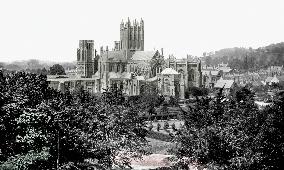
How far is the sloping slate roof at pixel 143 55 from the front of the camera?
348 feet

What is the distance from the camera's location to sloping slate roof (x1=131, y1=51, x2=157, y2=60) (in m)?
106

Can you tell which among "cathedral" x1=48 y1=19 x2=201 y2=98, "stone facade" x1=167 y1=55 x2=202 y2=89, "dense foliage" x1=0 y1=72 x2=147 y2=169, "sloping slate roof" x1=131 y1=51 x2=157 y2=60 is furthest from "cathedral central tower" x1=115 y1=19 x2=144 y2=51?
"dense foliage" x1=0 y1=72 x2=147 y2=169

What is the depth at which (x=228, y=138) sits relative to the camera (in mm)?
18188

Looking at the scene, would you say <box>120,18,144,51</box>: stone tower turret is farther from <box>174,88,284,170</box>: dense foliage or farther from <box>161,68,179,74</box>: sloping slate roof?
<box>174,88,284,170</box>: dense foliage

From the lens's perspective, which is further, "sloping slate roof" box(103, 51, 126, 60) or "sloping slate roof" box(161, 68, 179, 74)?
"sloping slate roof" box(103, 51, 126, 60)

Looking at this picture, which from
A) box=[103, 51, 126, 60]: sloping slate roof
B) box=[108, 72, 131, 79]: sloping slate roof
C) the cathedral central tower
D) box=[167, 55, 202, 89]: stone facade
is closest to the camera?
box=[108, 72, 131, 79]: sloping slate roof

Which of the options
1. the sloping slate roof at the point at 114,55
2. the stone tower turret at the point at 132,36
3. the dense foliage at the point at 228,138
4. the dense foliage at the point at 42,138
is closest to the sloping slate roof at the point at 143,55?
the sloping slate roof at the point at 114,55

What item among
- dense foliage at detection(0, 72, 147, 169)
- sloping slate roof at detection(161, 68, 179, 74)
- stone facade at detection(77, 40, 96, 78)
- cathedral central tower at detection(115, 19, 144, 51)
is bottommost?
dense foliage at detection(0, 72, 147, 169)

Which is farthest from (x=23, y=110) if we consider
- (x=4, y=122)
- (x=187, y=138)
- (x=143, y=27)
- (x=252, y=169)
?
(x=143, y=27)

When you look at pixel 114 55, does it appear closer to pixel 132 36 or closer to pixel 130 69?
pixel 130 69

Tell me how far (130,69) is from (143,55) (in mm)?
5956

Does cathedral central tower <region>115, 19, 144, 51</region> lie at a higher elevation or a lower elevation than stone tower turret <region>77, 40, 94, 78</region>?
higher

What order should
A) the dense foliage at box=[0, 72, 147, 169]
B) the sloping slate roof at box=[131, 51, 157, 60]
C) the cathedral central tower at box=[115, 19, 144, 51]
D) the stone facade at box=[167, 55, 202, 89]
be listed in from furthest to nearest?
the cathedral central tower at box=[115, 19, 144, 51], the sloping slate roof at box=[131, 51, 157, 60], the stone facade at box=[167, 55, 202, 89], the dense foliage at box=[0, 72, 147, 169]

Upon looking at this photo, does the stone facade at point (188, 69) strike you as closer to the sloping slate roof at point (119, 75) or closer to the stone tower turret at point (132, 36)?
Result: the sloping slate roof at point (119, 75)
